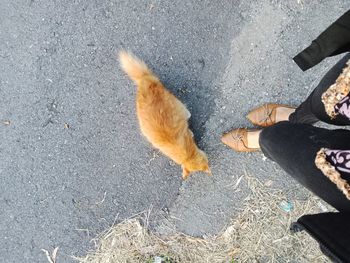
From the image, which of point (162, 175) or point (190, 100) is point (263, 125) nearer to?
point (190, 100)

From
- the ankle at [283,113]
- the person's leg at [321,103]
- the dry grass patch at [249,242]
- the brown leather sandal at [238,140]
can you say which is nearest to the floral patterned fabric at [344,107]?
the person's leg at [321,103]

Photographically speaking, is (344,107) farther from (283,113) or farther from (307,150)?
(283,113)

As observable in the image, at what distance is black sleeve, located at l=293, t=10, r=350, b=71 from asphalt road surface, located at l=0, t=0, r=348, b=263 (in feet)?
2.99

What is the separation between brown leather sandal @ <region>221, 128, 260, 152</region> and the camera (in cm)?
263

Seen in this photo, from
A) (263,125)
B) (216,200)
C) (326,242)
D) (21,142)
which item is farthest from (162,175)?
(326,242)

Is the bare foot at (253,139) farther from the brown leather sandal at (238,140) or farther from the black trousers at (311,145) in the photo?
the black trousers at (311,145)

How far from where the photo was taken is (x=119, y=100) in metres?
2.73

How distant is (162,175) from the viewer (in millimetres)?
2770

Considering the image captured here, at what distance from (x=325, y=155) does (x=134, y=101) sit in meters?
1.44

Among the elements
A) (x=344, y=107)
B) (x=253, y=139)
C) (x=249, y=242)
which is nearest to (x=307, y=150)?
(x=344, y=107)

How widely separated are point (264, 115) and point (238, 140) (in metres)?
0.23

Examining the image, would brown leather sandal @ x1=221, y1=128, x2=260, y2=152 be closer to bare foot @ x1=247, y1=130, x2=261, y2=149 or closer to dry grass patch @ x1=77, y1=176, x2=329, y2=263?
bare foot @ x1=247, y1=130, x2=261, y2=149

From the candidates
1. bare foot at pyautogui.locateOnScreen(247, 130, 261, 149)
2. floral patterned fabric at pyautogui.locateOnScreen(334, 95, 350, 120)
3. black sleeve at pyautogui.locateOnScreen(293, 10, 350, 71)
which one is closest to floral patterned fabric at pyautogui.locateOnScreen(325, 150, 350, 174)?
floral patterned fabric at pyautogui.locateOnScreen(334, 95, 350, 120)

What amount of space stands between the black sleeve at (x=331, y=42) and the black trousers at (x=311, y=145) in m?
0.06
